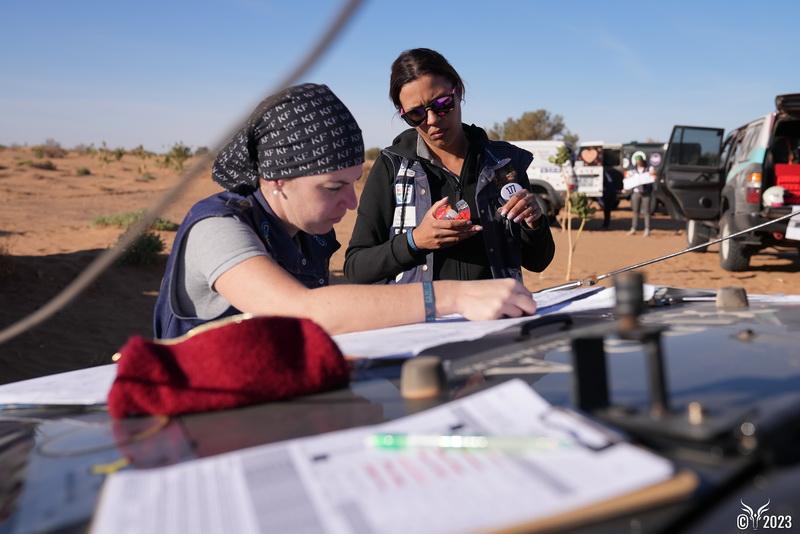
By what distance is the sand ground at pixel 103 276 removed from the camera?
877 cm

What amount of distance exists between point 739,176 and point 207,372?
427 inches

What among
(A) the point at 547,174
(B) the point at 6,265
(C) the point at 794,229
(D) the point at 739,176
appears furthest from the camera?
(A) the point at 547,174

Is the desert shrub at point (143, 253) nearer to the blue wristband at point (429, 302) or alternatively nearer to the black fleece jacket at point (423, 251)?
the black fleece jacket at point (423, 251)

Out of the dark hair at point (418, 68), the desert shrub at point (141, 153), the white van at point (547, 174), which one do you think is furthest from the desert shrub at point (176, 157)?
the dark hair at point (418, 68)

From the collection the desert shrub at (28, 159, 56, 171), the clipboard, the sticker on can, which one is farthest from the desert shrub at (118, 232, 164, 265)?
the desert shrub at (28, 159, 56, 171)

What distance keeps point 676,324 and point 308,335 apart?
862 millimetres

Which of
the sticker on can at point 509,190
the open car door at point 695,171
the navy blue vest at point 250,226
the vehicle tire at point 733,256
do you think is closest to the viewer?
the navy blue vest at point 250,226

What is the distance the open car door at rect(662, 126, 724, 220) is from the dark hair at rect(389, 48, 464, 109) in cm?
959

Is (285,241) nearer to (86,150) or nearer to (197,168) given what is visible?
(197,168)

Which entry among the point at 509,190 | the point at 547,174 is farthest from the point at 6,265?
the point at 547,174

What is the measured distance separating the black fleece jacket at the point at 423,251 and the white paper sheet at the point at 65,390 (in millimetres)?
1577

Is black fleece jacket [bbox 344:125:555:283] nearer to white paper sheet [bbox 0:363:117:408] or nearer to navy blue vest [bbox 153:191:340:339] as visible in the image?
navy blue vest [bbox 153:191:340:339]

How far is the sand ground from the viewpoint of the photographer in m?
8.77

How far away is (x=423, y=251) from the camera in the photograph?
325 cm
